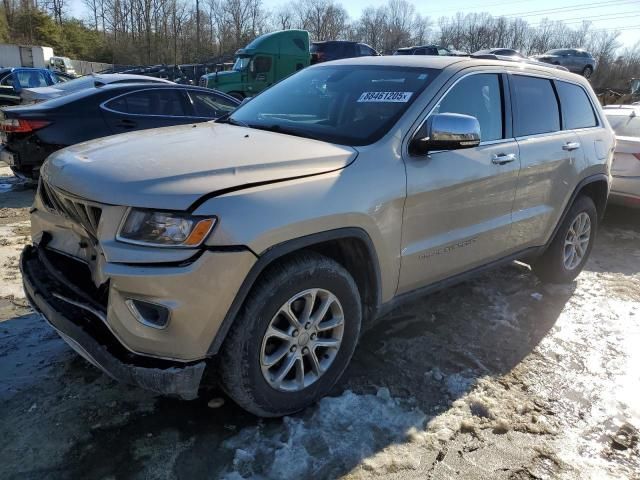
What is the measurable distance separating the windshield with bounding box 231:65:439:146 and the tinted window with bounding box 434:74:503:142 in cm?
20

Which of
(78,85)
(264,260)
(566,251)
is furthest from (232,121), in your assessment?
(78,85)

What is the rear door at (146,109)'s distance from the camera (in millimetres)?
6812

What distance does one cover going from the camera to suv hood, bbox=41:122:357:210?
85.0 inches

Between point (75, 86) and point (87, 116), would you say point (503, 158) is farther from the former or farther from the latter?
point (75, 86)

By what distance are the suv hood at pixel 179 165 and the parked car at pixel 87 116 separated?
4.07m

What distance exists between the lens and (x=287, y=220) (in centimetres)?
227

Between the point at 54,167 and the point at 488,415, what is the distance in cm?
260

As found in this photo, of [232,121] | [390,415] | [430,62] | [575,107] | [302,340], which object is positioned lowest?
[390,415]

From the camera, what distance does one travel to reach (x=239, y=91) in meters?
Result: 16.5

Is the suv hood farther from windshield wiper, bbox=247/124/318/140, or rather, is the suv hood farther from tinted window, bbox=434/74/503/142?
tinted window, bbox=434/74/503/142

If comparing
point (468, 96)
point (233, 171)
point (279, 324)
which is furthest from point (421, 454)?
point (468, 96)

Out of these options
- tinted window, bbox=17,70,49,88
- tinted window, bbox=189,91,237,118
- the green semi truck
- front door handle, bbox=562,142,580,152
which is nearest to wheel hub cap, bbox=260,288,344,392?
front door handle, bbox=562,142,580,152

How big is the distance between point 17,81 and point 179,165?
18.9 m

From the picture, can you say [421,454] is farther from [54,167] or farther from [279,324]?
[54,167]
